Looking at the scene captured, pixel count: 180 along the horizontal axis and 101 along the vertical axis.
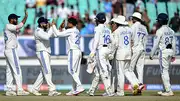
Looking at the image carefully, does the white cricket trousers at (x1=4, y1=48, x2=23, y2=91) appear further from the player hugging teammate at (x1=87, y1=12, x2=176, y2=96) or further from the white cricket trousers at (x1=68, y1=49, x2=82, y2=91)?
the player hugging teammate at (x1=87, y1=12, x2=176, y2=96)

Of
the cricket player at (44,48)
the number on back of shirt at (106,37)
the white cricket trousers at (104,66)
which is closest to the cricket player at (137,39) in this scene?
the number on back of shirt at (106,37)

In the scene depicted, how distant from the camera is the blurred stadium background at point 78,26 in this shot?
25.7m

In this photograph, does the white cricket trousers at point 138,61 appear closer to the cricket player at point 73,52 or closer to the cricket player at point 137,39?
the cricket player at point 137,39

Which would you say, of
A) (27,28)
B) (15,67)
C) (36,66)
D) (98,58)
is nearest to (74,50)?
(98,58)

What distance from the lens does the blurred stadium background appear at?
25703mm

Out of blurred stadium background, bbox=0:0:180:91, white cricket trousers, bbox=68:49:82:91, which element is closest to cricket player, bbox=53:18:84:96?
white cricket trousers, bbox=68:49:82:91

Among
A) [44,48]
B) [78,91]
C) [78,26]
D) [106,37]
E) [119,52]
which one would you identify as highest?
[78,26]

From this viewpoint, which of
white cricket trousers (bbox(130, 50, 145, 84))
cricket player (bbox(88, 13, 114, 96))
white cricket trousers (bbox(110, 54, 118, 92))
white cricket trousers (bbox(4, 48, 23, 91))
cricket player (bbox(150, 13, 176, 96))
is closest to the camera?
cricket player (bbox(88, 13, 114, 96))

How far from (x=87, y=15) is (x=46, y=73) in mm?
10734

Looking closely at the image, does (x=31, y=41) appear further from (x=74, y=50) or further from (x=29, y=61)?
(x=74, y=50)

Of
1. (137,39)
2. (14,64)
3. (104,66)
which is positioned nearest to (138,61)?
(137,39)

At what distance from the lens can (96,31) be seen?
17500 millimetres

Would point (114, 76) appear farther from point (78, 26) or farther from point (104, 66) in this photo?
point (78, 26)

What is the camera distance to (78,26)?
27.1 m
